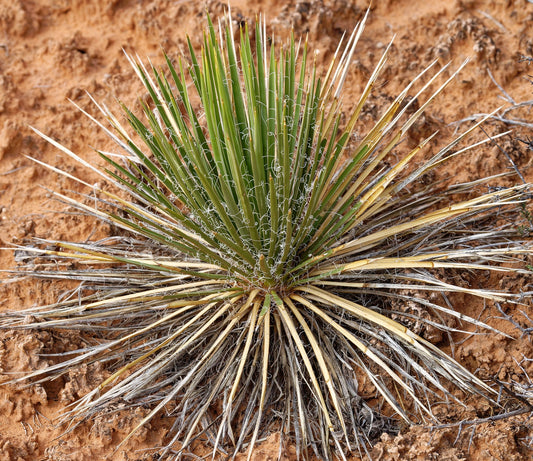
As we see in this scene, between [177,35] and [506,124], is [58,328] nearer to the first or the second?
[177,35]

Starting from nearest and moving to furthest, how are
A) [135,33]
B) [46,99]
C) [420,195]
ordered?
[420,195] → [46,99] → [135,33]

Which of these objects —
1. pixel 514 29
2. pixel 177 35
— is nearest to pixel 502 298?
pixel 514 29

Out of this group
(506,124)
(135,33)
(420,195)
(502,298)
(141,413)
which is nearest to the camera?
(502,298)

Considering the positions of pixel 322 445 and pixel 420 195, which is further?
pixel 420 195

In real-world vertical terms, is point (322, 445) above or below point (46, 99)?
below

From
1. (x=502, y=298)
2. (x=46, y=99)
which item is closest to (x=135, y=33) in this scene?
(x=46, y=99)

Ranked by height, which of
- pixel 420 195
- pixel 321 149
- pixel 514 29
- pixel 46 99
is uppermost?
pixel 514 29
